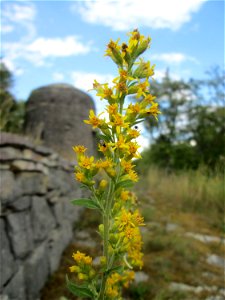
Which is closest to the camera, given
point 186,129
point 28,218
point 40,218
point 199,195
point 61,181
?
point 28,218

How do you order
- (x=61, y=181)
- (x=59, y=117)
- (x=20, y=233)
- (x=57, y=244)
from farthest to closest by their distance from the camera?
1. (x=59, y=117)
2. (x=61, y=181)
3. (x=57, y=244)
4. (x=20, y=233)

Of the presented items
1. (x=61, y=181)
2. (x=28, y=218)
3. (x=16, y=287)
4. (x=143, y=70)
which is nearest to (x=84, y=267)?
(x=143, y=70)

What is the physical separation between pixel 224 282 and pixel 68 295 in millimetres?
1992

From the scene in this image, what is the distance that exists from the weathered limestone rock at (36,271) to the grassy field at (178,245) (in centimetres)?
15

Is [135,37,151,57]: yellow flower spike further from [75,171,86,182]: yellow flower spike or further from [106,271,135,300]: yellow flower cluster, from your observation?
[106,271,135,300]: yellow flower cluster

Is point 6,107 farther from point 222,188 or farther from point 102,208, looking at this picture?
point 102,208

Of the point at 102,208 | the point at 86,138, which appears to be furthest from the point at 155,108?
the point at 86,138

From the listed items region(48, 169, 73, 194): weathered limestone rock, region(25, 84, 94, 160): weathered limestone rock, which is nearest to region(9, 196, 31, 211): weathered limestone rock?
region(48, 169, 73, 194): weathered limestone rock

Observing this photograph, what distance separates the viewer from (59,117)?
7.72m

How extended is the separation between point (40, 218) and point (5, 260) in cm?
108

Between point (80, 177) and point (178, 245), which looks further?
point (178, 245)

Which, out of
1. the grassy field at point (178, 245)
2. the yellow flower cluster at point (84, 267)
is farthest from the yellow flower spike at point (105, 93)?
the grassy field at point (178, 245)

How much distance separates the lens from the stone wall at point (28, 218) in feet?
10.6

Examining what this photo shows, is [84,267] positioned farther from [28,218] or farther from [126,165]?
[28,218]
